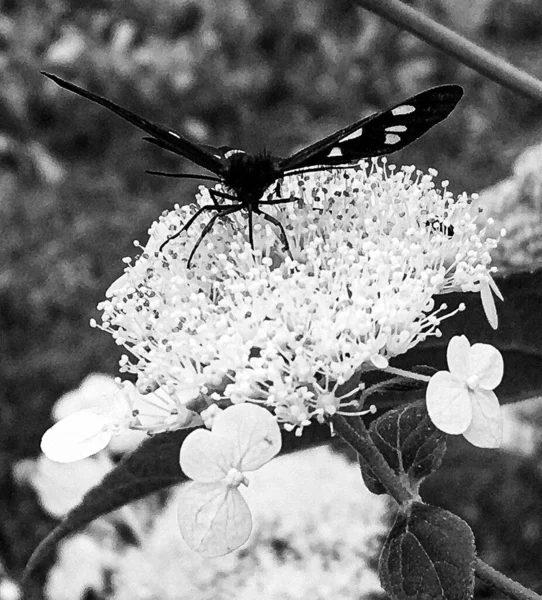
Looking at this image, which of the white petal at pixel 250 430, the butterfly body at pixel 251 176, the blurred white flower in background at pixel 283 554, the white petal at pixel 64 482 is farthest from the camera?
the white petal at pixel 64 482

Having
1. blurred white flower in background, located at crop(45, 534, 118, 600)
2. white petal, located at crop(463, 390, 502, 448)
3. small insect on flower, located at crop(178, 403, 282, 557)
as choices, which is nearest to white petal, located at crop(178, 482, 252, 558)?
small insect on flower, located at crop(178, 403, 282, 557)

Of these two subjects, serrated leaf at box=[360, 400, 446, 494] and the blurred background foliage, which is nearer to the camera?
serrated leaf at box=[360, 400, 446, 494]

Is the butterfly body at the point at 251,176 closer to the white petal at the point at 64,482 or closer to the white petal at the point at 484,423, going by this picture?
the white petal at the point at 484,423

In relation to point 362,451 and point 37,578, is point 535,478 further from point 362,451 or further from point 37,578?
point 362,451

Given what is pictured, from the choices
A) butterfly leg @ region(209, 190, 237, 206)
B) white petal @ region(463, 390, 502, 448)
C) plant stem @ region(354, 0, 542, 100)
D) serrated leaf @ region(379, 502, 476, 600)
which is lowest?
serrated leaf @ region(379, 502, 476, 600)

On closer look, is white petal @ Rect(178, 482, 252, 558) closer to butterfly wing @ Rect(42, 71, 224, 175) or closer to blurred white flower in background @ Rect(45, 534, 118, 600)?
butterfly wing @ Rect(42, 71, 224, 175)

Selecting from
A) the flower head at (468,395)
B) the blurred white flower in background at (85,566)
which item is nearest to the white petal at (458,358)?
the flower head at (468,395)

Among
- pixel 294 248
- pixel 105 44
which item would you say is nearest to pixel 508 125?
pixel 105 44
